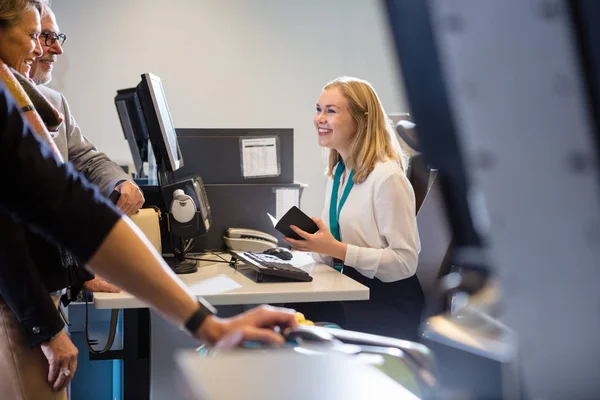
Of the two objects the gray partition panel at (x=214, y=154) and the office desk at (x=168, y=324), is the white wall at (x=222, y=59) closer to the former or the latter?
the gray partition panel at (x=214, y=154)

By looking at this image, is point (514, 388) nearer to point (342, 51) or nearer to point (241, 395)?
point (241, 395)

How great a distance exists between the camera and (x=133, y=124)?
8.63ft

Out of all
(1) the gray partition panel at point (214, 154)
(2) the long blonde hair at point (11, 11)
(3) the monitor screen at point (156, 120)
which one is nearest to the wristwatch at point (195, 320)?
(2) the long blonde hair at point (11, 11)

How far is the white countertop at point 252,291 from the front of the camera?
69.4 inches

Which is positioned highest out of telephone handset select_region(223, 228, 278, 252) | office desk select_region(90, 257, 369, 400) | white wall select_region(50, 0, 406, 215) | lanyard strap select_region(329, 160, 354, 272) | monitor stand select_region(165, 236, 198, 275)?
white wall select_region(50, 0, 406, 215)

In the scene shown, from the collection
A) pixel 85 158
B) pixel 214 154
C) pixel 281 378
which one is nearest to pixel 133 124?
pixel 214 154

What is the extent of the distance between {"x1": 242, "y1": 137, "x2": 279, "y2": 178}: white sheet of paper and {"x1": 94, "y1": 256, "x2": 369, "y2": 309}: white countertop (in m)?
0.62

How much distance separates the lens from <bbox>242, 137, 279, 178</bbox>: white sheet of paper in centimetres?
258

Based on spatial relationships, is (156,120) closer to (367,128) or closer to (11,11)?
(11,11)

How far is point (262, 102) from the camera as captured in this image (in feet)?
15.4

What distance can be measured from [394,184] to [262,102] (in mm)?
2722

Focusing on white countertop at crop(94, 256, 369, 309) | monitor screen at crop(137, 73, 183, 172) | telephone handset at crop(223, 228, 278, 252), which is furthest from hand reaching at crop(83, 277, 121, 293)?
Result: telephone handset at crop(223, 228, 278, 252)

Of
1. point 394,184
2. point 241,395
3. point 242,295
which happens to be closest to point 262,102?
point 394,184

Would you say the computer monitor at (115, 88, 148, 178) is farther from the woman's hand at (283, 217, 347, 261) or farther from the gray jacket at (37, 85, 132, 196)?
the woman's hand at (283, 217, 347, 261)
